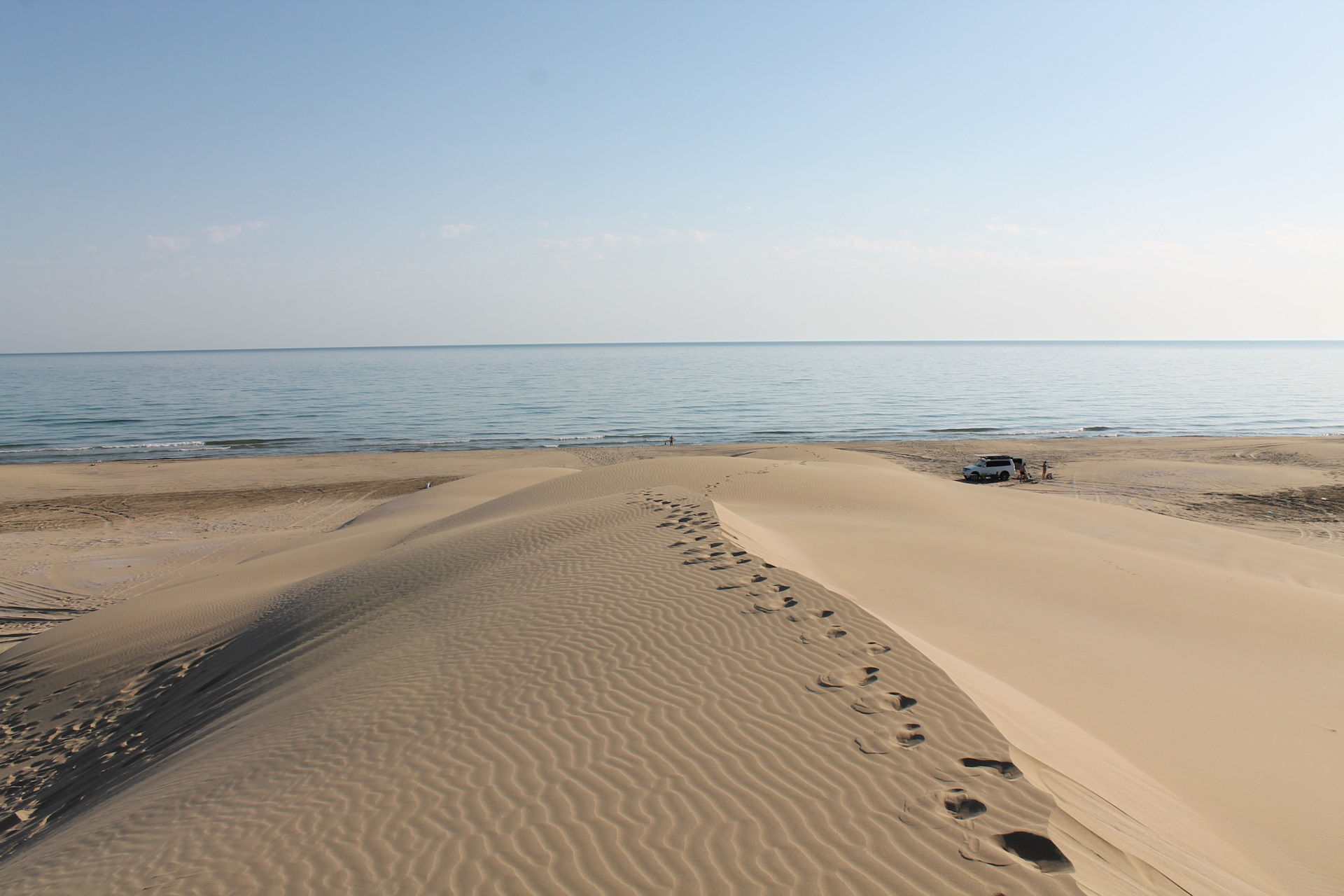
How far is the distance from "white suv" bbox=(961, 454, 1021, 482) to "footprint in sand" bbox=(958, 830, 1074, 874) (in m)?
24.6

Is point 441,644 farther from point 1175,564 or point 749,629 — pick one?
point 1175,564

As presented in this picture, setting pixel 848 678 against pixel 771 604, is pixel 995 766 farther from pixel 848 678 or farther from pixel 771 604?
pixel 771 604

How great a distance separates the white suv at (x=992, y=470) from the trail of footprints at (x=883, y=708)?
67.6 feet

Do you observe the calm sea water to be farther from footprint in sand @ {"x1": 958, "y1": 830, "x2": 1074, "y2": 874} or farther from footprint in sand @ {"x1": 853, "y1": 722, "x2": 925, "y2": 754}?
footprint in sand @ {"x1": 958, "y1": 830, "x2": 1074, "y2": 874}

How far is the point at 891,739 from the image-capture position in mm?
3805

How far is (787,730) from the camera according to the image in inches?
156

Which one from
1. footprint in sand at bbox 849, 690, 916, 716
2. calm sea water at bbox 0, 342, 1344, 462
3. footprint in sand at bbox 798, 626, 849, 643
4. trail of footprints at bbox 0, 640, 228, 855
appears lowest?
trail of footprints at bbox 0, 640, 228, 855

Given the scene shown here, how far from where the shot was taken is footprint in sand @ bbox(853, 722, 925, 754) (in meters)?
3.71

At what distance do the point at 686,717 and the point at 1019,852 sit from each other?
1.88 m

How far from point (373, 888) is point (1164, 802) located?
4.57m

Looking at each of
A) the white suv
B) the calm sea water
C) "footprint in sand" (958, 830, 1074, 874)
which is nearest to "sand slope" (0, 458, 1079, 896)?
"footprint in sand" (958, 830, 1074, 874)

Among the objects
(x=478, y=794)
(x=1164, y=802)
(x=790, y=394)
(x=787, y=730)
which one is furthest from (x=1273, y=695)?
(x=790, y=394)

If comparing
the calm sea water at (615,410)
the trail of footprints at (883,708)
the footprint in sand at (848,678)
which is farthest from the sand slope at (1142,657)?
the calm sea water at (615,410)

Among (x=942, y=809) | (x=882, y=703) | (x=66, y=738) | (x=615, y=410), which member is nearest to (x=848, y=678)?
(x=882, y=703)
